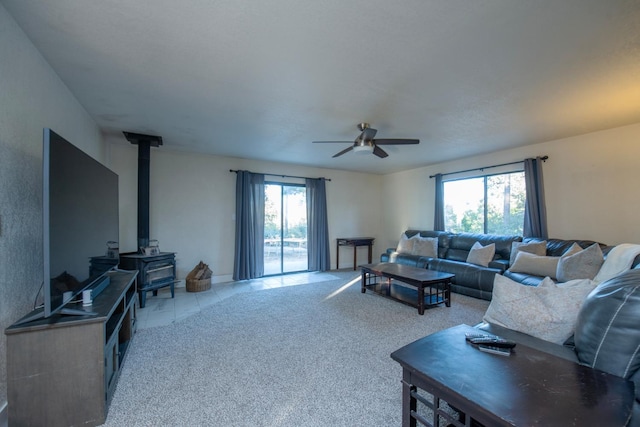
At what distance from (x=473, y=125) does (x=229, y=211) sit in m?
4.32

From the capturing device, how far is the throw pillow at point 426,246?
527 centimetres

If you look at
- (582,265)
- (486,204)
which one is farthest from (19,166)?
(486,204)

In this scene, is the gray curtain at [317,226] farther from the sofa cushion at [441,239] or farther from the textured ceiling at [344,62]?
the textured ceiling at [344,62]

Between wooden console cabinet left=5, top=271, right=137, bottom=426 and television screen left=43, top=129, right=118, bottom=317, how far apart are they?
15 centimetres

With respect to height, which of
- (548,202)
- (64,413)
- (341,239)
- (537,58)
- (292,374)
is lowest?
(292,374)

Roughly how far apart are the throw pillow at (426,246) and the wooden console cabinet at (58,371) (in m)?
4.97

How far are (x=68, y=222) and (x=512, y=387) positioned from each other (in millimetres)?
2578

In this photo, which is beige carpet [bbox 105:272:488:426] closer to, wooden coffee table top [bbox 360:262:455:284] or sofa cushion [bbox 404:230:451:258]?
wooden coffee table top [bbox 360:262:455:284]

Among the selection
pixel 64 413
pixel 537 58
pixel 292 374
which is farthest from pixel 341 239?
pixel 64 413

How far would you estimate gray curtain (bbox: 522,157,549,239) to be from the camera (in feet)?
14.0

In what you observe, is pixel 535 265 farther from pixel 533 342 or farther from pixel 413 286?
pixel 533 342

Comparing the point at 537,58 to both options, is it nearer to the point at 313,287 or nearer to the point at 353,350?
the point at 353,350

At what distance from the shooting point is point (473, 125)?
3510 millimetres

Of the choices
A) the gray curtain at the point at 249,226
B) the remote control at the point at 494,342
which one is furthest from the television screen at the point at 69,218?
the gray curtain at the point at 249,226
